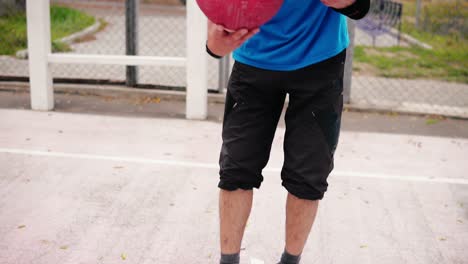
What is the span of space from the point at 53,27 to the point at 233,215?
29.4ft

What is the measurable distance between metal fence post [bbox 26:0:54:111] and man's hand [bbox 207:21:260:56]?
3.48 meters

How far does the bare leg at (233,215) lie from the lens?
231 cm

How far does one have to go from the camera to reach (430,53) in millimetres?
9742

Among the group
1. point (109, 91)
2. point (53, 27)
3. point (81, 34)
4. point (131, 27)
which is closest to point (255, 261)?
point (109, 91)

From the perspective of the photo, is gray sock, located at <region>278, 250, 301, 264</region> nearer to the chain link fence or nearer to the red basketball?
the red basketball

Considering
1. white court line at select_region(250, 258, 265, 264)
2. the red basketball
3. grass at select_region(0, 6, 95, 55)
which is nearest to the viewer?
the red basketball

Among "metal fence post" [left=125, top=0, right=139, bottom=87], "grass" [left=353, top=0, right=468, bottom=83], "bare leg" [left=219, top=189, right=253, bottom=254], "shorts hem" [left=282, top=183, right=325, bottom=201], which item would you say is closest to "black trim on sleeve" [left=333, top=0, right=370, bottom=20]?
"shorts hem" [left=282, top=183, right=325, bottom=201]

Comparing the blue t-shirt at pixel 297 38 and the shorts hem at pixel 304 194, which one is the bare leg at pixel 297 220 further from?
the blue t-shirt at pixel 297 38

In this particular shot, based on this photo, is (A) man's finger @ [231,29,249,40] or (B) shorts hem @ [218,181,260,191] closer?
(A) man's finger @ [231,29,249,40]

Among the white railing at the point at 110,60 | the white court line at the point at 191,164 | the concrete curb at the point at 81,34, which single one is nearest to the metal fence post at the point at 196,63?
the white railing at the point at 110,60

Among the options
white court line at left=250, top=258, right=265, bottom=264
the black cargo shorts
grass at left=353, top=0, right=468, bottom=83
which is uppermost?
the black cargo shorts

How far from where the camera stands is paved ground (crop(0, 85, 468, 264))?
2824 mm

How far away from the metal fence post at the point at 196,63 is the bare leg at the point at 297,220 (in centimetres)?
287

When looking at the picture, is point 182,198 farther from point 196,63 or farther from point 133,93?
point 133,93
